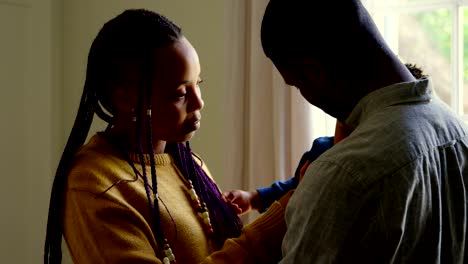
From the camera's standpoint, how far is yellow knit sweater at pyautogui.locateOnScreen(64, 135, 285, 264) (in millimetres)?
1104

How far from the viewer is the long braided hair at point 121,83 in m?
1.24

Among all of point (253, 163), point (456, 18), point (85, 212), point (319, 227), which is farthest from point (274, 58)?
point (456, 18)

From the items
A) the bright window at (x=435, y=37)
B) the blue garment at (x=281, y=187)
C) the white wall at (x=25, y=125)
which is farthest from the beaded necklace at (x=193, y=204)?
the white wall at (x=25, y=125)

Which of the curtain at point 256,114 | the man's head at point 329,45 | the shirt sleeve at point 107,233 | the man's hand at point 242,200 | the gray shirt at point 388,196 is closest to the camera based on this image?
the gray shirt at point 388,196

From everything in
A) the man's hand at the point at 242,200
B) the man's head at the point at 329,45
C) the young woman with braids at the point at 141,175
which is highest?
the man's head at the point at 329,45

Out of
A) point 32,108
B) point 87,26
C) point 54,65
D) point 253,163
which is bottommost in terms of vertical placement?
point 253,163

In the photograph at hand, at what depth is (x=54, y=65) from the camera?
2930mm

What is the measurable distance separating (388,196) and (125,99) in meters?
0.68

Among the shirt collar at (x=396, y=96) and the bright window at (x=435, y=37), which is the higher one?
the bright window at (x=435, y=37)

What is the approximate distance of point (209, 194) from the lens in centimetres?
140

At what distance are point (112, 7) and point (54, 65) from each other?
0.40 m

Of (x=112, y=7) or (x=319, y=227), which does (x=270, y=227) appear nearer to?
(x=319, y=227)

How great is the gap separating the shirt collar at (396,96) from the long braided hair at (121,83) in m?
0.49

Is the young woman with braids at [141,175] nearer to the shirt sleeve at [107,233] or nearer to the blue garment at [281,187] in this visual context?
the shirt sleeve at [107,233]
